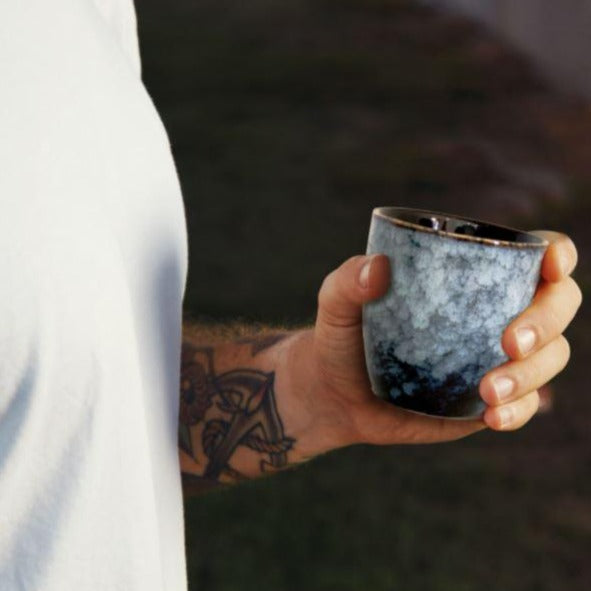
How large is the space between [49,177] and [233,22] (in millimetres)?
3786

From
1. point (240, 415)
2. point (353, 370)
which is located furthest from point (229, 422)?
point (353, 370)

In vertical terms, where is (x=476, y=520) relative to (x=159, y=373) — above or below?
below

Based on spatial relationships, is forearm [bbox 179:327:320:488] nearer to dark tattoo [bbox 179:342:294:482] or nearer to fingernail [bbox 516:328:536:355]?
dark tattoo [bbox 179:342:294:482]

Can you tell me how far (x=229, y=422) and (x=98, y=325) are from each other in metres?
0.41

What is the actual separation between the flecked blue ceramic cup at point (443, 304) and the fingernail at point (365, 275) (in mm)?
13

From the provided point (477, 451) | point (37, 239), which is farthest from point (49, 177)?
point (477, 451)

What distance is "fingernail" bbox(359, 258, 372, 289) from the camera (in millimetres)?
→ 809

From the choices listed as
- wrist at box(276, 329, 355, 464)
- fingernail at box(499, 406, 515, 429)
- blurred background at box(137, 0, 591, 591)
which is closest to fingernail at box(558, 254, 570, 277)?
fingernail at box(499, 406, 515, 429)

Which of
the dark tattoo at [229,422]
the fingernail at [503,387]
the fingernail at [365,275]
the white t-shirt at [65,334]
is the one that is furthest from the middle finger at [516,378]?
the dark tattoo at [229,422]

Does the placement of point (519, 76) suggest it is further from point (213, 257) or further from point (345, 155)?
point (213, 257)

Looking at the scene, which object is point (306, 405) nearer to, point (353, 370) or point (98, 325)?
point (353, 370)

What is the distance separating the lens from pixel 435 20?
4262mm

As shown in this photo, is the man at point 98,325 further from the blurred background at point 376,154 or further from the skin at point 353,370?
the blurred background at point 376,154

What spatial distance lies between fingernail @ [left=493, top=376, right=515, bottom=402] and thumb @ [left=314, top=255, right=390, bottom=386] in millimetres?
102
